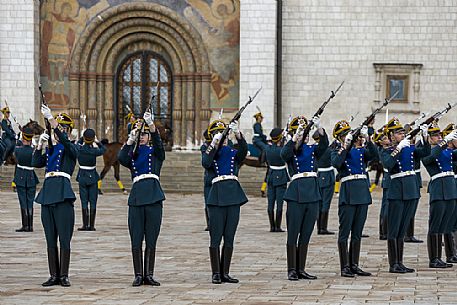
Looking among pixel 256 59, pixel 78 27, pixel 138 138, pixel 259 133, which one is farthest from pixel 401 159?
pixel 78 27

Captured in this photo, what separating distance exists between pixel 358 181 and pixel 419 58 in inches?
685

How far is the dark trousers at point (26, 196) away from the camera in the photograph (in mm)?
17406

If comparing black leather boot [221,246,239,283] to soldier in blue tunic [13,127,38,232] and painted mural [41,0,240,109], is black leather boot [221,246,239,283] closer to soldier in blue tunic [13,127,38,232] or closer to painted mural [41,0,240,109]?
soldier in blue tunic [13,127,38,232]

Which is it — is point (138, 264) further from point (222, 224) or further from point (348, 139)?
point (348, 139)

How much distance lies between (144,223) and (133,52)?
19158mm

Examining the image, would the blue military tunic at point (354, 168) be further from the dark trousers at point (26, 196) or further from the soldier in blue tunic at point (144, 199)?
the dark trousers at point (26, 196)

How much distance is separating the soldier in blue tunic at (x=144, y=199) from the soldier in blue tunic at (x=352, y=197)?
2.04 meters

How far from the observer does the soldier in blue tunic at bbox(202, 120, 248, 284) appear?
11516 millimetres

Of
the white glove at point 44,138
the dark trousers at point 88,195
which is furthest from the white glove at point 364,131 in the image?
the dark trousers at point 88,195

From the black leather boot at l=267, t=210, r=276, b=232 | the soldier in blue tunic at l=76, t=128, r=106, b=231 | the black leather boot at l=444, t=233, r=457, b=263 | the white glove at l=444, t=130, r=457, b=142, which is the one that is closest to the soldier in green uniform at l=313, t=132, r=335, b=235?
the black leather boot at l=267, t=210, r=276, b=232

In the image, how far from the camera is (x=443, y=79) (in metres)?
29.1

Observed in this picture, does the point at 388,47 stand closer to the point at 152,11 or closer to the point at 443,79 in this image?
the point at 443,79

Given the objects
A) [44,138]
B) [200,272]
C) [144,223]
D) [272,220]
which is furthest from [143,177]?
[272,220]

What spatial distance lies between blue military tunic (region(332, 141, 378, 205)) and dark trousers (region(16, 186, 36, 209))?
6.49m
